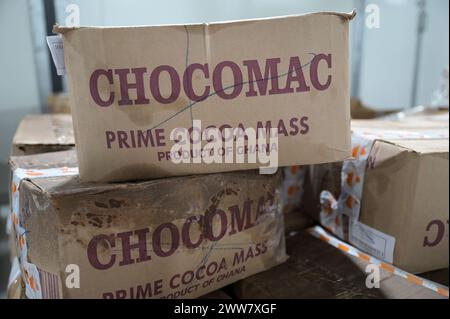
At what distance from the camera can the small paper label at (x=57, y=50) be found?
693 mm

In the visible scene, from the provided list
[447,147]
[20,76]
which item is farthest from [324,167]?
→ [20,76]

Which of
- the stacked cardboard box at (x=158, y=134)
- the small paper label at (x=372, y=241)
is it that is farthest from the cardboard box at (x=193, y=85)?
the small paper label at (x=372, y=241)

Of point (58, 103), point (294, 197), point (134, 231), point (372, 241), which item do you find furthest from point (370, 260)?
point (58, 103)

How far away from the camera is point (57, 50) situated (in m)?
0.70

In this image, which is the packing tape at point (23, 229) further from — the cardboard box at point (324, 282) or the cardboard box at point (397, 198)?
the cardboard box at point (397, 198)

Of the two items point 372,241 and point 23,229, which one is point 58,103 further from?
point 372,241

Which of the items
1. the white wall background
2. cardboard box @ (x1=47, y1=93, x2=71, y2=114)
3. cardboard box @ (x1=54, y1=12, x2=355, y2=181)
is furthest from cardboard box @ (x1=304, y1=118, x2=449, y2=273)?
the white wall background

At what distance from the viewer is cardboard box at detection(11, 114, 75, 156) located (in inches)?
41.1

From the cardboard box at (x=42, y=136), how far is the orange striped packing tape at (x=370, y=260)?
0.72 m

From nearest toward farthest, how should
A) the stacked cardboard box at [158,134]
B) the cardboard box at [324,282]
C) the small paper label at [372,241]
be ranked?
1. the stacked cardboard box at [158,134]
2. the cardboard box at [324,282]
3. the small paper label at [372,241]

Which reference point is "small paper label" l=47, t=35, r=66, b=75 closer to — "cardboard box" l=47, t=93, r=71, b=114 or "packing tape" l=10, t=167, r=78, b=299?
"packing tape" l=10, t=167, r=78, b=299

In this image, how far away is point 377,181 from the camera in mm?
975

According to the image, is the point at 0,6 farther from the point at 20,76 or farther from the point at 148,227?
the point at 148,227
